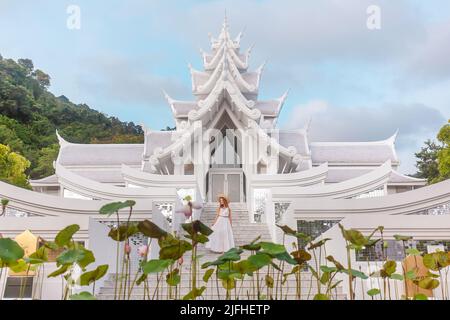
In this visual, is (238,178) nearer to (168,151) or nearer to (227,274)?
(168,151)

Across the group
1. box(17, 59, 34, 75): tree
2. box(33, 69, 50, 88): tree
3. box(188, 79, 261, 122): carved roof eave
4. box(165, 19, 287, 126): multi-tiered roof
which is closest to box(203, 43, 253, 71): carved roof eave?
box(165, 19, 287, 126): multi-tiered roof

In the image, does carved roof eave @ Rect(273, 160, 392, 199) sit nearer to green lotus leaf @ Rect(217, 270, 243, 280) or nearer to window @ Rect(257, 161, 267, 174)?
window @ Rect(257, 161, 267, 174)

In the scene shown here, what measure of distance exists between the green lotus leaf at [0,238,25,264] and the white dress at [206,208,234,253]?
494 cm

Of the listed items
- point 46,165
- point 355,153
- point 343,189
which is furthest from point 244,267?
point 46,165

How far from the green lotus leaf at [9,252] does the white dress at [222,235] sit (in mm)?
4936

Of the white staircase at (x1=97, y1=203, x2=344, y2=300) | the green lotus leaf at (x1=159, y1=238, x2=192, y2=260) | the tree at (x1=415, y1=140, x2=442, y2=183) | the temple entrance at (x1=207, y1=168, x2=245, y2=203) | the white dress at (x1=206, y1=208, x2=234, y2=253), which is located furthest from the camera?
the tree at (x1=415, y1=140, x2=442, y2=183)

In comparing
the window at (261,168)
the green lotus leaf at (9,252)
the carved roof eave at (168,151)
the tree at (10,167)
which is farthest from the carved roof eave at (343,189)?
the tree at (10,167)

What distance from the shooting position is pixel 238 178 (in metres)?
12.6

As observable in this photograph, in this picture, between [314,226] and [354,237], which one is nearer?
[354,237]

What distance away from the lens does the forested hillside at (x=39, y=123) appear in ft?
78.4

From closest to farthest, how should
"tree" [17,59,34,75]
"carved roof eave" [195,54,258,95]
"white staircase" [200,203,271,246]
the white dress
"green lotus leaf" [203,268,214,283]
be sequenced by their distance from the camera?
"green lotus leaf" [203,268,214,283] < the white dress < "white staircase" [200,203,271,246] < "carved roof eave" [195,54,258,95] < "tree" [17,59,34,75]

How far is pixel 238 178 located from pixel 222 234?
19.4 feet

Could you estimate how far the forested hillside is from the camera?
23.9 meters

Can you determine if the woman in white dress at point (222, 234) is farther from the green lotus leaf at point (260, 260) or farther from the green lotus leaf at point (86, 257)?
the green lotus leaf at point (260, 260)
